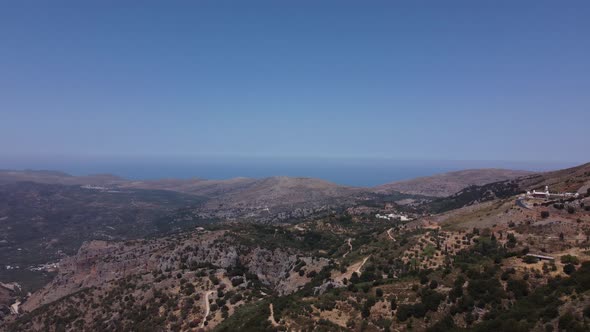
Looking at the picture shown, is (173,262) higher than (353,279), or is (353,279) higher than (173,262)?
(353,279)

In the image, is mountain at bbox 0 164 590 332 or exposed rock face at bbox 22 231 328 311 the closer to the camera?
mountain at bbox 0 164 590 332

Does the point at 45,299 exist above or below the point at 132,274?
below

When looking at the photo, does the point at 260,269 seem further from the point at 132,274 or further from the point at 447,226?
the point at 447,226

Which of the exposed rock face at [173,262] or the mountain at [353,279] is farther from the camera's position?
A: the exposed rock face at [173,262]

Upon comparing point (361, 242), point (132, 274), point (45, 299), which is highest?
point (361, 242)

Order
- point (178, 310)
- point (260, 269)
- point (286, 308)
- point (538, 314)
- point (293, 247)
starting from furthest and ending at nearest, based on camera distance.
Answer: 1. point (293, 247)
2. point (260, 269)
3. point (178, 310)
4. point (286, 308)
5. point (538, 314)

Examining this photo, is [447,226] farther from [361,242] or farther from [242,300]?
[242,300]

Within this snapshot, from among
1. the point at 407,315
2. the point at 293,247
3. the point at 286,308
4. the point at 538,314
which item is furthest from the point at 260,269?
the point at 538,314

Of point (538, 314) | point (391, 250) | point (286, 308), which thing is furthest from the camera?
point (391, 250)

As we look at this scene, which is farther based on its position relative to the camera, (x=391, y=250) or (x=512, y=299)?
(x=391, y=250)

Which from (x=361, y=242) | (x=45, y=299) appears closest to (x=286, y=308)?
(x=361, y=242)

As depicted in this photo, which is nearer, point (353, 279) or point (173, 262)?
point (353, 279)
